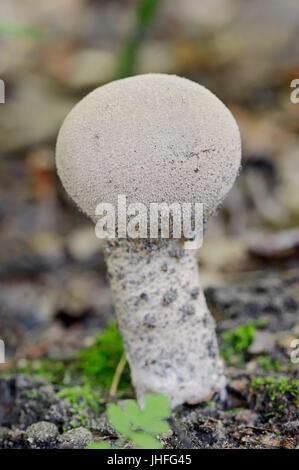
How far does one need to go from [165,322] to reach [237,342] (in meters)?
0.59

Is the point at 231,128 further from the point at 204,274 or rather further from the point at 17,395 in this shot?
the point at 204,274

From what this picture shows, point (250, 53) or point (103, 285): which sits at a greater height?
point (250, 53)

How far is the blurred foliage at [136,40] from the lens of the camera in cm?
446

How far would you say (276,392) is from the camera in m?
2.00

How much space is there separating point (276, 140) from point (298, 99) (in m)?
0.63

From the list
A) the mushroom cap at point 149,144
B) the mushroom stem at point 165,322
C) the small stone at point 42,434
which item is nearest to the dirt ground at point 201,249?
the small stone at point 42,434

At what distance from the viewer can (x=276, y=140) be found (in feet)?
16.2

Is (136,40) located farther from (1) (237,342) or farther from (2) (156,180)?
(2) (156,180)

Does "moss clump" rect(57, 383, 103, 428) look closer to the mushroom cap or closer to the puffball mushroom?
the puffball mushroom

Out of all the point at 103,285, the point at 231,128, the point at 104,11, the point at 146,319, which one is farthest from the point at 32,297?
the point at 104,11

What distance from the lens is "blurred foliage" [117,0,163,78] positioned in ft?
14.6

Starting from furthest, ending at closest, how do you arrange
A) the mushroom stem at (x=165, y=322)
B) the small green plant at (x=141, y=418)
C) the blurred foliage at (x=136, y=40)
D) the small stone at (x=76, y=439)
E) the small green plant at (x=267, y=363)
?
the blurred foliage at (x=136, y=40) → the small green plant at (x=267, y=363) → the mushroom stem at (x=165, y=322) → the small stone at (x=76, y=439) → the small green plant at (x=141, y=418)

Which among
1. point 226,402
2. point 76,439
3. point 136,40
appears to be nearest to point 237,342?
point 226,402

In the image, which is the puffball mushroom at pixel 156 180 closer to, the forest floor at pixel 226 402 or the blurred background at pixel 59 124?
the forest floor at pixel 226 402
